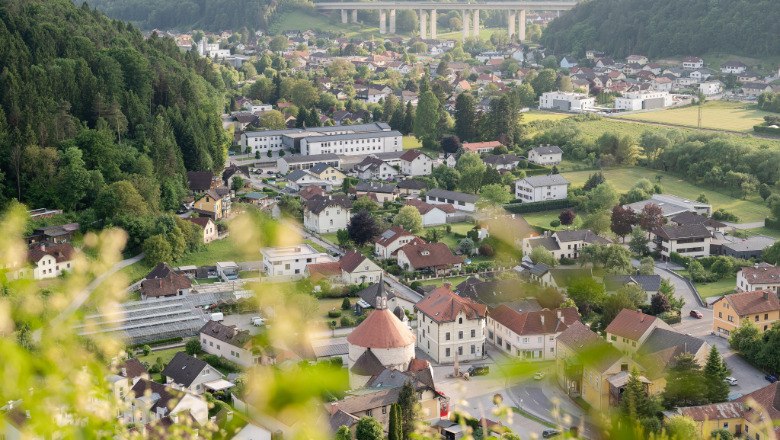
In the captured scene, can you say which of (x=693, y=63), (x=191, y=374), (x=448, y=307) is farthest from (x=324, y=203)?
(x=693, y=63)

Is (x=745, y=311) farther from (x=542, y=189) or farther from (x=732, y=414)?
(x=542, y=189)

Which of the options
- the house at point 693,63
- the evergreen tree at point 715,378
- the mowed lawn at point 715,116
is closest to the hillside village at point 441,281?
the evergreen tree at point 715,378

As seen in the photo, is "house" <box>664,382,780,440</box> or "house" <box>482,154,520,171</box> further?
"house" <box>482,154,520,171</box>

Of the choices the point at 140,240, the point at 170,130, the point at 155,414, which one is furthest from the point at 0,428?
the point at 170,130

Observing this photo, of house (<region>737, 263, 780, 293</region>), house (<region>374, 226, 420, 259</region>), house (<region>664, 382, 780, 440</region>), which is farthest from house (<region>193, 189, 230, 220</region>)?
house (<region>664, 382, 780, 440</region>)

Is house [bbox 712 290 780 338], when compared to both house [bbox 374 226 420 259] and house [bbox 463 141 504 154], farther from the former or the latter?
house [bbox 463 141 504 154]
